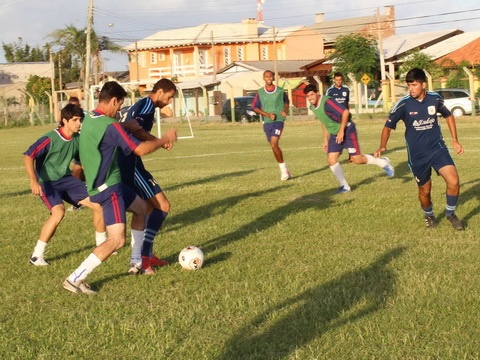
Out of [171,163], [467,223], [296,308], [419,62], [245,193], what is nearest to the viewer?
[296,308]

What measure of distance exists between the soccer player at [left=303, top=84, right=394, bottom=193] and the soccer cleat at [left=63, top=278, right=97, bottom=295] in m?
7.16

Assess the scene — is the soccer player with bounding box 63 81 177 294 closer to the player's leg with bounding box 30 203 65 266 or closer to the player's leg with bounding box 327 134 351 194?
the player's leg with bounding box 30 203 65 266

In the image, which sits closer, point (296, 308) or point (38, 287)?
point (296, 308)

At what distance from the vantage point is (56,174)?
8.98 m

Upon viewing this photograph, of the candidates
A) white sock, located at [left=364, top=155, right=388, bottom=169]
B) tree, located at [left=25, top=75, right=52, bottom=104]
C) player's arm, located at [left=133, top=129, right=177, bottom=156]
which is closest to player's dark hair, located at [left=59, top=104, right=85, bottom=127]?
player's arm, located at [left=133, top=129, right=177, bottom=156]

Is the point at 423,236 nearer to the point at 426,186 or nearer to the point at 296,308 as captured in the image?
the point at 426,186

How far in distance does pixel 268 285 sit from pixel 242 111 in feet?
127

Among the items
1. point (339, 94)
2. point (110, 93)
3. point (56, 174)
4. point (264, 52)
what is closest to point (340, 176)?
point (339, 94)

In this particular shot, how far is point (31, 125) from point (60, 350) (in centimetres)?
5278

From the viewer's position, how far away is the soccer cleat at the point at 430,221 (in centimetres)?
983

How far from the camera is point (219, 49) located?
77875 mm

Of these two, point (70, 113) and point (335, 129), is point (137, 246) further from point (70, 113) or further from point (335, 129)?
point (335, 129)

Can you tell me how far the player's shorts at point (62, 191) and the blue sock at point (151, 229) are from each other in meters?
1.04

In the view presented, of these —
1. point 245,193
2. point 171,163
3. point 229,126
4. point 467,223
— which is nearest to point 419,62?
point 229,126
